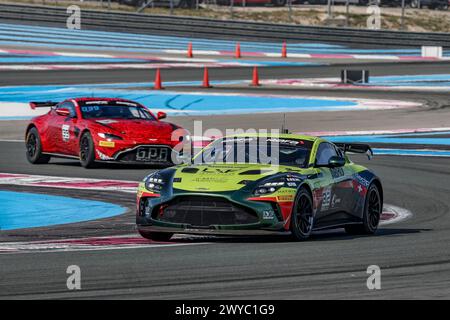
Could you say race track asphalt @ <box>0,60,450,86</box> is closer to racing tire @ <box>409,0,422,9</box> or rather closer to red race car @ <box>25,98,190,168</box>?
red race car @ <box>25,98,190,168</box>

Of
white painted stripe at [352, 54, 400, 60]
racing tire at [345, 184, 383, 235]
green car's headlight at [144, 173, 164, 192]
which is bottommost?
white painted stripe at [352, 54, 400, 60]

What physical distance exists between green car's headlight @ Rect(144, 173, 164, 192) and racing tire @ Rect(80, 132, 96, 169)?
806 centimetres

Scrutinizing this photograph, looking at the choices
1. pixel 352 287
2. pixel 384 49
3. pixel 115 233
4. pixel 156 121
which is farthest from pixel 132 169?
pixel 384 49

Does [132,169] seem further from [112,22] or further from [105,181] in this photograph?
[112,22]

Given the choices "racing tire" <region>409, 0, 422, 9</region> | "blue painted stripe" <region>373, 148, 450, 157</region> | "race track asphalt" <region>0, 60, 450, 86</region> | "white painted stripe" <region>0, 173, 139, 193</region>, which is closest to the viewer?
"white painted stripe" <region>0, 173, 139, 193</region>

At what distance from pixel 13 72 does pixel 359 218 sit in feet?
96.6

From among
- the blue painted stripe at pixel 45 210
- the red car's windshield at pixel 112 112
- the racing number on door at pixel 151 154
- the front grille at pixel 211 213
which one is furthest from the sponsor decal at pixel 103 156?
the front grille at pixel 211 213

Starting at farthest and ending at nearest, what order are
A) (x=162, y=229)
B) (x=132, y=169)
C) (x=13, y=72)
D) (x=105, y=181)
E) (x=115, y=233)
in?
1. (x=13, y=72)
2. (x=132, y=169)
3. (x=105, y=181)
4. (x=115, y=233)
5. (x=162, y=229)

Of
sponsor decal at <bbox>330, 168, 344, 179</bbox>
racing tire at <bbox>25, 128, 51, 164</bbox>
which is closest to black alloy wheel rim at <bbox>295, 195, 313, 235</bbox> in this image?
sponsor decal at <bbox>330, 168, 344, 179</bbox>

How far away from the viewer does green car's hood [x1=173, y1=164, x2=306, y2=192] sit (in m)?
12.1

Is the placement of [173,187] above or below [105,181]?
above

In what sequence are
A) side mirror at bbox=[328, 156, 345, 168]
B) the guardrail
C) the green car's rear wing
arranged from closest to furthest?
side mirror at bbox=[328, 156, 345, 168]
the green car's rear wing
the guardrail

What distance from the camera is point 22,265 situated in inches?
408

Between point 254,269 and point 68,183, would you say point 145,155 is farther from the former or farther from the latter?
point 254,269
